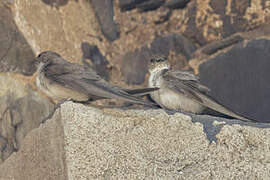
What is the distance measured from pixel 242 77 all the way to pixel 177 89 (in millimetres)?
460

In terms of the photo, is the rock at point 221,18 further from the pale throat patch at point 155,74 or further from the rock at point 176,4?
the pale throat patch at point 155,74

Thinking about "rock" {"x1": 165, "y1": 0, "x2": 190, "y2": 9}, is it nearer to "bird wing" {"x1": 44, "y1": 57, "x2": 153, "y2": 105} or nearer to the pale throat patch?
the pale throat patch

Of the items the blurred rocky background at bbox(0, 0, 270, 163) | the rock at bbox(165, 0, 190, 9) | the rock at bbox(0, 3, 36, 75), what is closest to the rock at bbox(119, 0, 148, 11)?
the blurred rocky background at bbox(0, 0, 270, 163)

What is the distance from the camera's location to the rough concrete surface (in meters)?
2.52

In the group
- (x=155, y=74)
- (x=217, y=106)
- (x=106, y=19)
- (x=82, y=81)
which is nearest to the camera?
(x=82, y=81)

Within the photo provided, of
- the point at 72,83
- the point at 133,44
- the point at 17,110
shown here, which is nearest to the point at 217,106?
the point at 72,83

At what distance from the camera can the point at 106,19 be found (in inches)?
185

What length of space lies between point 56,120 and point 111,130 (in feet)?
0.84

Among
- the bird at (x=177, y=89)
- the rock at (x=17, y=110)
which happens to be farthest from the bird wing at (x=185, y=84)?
the rock at (x=17, y=110)

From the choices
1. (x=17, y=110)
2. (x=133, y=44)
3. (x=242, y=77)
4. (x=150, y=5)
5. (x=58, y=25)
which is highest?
(x=150, y=5)

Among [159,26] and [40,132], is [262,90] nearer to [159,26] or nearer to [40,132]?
[159,26]

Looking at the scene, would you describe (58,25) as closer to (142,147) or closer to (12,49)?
(12,49)

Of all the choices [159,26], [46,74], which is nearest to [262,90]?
[159,26]

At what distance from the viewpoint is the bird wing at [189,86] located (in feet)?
12.4
